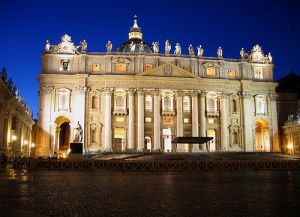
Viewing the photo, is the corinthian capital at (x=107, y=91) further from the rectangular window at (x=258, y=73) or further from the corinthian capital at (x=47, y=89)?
the rectangular window at (x=258, y=73)

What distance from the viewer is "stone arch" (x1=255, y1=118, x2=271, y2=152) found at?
69938 millimetres

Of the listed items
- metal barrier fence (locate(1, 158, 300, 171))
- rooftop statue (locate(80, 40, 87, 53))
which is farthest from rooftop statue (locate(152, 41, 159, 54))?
metal barrier fence (locate(1, 158, 300, 171))

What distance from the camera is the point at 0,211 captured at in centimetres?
845

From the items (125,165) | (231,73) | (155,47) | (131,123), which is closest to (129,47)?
(155,47)

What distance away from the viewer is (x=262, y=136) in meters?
72.8

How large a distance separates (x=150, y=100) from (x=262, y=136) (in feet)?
76.2

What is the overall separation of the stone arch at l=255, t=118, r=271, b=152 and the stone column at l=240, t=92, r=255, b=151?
2.74m

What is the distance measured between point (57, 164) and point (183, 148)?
35084mm

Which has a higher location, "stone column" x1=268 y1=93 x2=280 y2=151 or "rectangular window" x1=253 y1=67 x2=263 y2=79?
"rectangular window" x1=253 y1=67 x2=263 y2=79

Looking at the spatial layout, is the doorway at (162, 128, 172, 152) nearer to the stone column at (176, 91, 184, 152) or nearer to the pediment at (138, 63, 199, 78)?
the stone column at (176, 91, 184, 152)

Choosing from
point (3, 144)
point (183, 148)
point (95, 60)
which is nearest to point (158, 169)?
point (3, 144)

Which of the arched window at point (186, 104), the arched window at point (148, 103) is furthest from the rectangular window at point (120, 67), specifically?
the arched window at point (186, 104)

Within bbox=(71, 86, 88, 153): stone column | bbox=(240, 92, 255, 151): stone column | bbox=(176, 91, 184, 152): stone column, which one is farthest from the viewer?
bbox=(240, 92, 255, 151): stone column

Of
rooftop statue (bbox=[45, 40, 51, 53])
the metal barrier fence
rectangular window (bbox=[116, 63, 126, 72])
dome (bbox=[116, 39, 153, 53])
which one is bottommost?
the metal barrier fence
